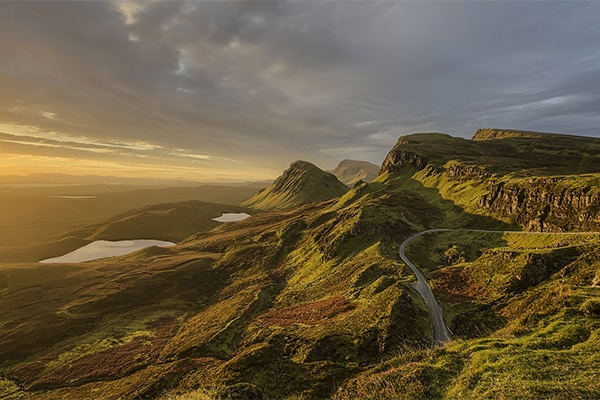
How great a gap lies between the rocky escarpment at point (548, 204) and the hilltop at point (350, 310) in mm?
381

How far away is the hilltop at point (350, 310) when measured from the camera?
2348cm

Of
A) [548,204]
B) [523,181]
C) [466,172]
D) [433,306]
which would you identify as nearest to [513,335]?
[433,306]

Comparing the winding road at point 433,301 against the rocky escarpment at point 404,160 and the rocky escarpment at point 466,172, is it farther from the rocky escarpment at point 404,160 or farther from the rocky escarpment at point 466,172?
the rocky escarpment at point 404,160

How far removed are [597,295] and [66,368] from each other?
90.5 meters

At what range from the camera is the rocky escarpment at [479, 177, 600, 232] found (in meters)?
63.8

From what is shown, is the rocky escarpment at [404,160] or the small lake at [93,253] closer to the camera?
the rocky escarpment at [404,160]

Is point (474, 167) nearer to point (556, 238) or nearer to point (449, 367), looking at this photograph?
point (556, 238)

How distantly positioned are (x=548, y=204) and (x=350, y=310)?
6460 centimetres

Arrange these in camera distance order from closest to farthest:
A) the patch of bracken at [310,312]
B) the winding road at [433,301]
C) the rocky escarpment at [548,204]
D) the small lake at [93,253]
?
the winding road at [433,301], the patch of bracken at [310,312], the rocky escarpment at [548,204], the small lake at [93,253]

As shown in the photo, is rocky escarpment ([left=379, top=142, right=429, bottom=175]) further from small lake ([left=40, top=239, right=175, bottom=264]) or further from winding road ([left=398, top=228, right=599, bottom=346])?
small lake ([left=40, top=239, right=175, bottom=264])

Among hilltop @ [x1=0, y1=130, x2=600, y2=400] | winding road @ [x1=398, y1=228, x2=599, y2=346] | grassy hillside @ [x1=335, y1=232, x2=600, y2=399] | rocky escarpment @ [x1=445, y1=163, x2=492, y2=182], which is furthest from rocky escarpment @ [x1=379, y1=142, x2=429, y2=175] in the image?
grassy hillside @ [x1=335, y1=232, x2=600, y2=399]

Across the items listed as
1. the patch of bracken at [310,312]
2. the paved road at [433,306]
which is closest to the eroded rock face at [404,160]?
the paved road at [433,306]

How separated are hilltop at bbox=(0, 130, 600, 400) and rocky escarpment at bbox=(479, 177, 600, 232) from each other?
381 millimetres

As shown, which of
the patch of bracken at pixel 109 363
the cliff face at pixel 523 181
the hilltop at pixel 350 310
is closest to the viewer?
the hilltop at pixel 350 310
